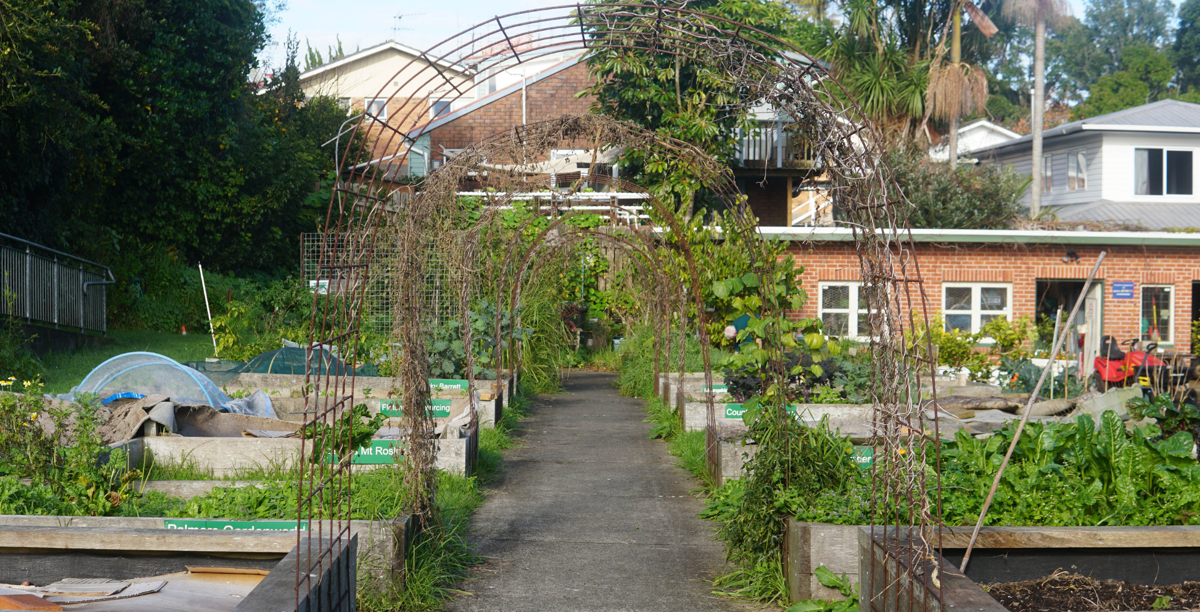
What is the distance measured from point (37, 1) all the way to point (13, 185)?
2.68 m

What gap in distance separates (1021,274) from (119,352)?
15.3 m

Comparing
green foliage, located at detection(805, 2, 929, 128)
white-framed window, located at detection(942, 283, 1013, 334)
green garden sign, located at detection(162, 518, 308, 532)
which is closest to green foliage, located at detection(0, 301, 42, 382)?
green garden sign, located at detection(162, 518, 308, 532)

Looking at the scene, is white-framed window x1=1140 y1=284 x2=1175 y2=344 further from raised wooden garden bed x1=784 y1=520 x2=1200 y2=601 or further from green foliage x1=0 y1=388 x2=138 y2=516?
green foliage x1=0 y1=388 x2=138 y2=516

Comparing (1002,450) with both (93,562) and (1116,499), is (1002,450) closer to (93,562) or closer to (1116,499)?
(1116,499)

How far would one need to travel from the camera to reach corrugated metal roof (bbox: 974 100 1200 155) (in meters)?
22.1

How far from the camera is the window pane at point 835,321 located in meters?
16.1

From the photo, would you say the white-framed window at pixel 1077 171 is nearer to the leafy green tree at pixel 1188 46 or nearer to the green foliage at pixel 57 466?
the leafy green tree at pixel 1188 46

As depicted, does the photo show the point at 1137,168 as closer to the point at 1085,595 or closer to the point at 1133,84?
the point at 1133,84

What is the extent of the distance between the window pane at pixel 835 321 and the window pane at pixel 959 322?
191 cm

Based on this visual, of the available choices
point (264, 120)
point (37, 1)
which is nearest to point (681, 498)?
point (37, 1)

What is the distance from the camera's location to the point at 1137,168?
74.0 feet

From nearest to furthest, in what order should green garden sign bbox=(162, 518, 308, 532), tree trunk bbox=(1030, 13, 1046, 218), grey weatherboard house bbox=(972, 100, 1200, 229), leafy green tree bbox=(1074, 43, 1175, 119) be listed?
green garden sign bbox=(162, 518, 308, 532) → grey weatherboard house bbox=(972, 100, 1200, 229) → tree trunk bbox=(1030, 13, 1046, 218) → leafy green tree bbox=(1074, 43, 1175, 119)

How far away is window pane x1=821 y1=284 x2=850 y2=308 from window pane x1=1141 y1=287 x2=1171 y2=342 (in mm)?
5732

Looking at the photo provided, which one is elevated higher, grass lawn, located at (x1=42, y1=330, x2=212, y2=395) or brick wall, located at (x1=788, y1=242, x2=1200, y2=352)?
brick wall, located at (x1=788, y1=242, x2=1200, y2=352)
